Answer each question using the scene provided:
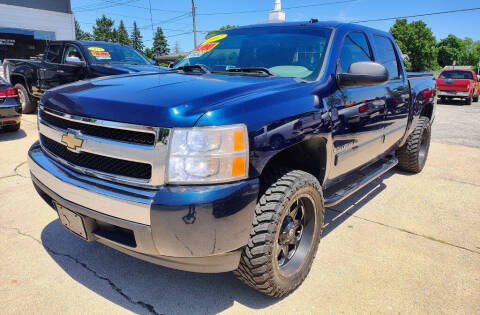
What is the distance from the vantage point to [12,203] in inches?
143

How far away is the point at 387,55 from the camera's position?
399 cm

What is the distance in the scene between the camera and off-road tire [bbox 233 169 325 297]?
198 cm

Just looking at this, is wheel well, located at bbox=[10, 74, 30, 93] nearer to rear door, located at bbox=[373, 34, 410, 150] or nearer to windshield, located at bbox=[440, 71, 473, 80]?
rear door, located at bbox=[373, 34, 410, 150]

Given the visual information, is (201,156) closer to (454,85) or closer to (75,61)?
(75,61)

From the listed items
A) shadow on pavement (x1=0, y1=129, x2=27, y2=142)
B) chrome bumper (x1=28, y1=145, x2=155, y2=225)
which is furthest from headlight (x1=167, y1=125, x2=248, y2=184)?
shadow on pavement (x1=0, y1=129, x2=27, y2=142)

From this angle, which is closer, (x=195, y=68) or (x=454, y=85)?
(x=195, y=68)

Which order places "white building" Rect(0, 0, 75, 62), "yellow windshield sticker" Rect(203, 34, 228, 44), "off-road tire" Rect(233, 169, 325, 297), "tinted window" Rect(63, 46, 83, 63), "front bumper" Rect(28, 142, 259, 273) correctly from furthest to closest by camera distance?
"white building" Rect(0, 0, 75, 62)
"tinted window" Rect(63, 46, 83, 63)
"yellow windshield sticker" Rect(203, 34, 228, 44)
"off-road tire" Rect(233, 169, 325, 297)
"front bumper" Rect(28, 142, 259, 273)

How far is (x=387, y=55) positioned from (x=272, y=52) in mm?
1767

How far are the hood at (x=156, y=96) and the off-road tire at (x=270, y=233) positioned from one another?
550 millimetres

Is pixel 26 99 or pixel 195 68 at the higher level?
pixel 195 68

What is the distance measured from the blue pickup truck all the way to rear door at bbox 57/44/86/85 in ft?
17.6

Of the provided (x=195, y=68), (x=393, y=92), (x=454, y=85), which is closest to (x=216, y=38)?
(x=195, y=68)

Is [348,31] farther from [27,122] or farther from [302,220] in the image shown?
[27,122]

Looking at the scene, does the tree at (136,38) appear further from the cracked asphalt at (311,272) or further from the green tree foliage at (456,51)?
the cracked asphalt at (311,272)
